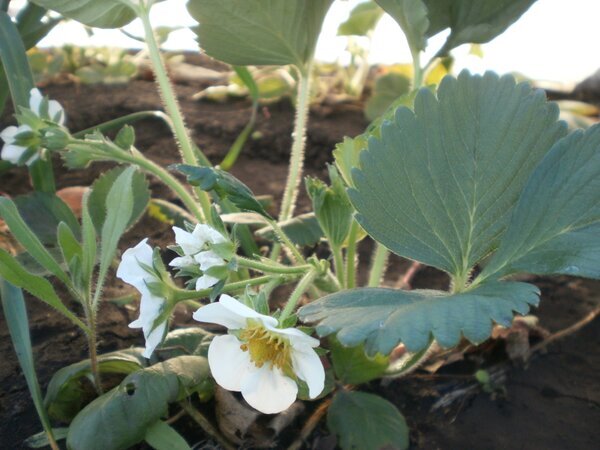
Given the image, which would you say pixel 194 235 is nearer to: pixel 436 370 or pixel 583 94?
pixel 436 370

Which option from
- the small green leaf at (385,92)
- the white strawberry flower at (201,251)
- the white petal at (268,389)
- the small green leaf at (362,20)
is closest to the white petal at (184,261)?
the white strawberry flower at (201,251)

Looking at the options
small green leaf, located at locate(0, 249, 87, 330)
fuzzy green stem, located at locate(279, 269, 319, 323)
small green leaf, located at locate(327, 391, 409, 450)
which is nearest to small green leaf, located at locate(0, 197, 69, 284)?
small green leaf, located at locate(0, 249, 87, 330)

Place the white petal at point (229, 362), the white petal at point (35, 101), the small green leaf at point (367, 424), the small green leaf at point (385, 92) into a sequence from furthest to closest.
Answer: the small green leaf at point (385, 92) → the white petal at point (35, 101) → the small green leaf at point (367, 424) → the white petal at point (229, 362)

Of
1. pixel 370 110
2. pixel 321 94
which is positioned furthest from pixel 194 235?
pixel 321 94

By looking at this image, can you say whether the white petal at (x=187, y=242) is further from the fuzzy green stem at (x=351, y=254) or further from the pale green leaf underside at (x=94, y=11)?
the pale green leaf underside at (x=94, y=11)

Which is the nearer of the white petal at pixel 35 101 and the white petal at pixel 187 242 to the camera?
the white petal at pixel 187 242

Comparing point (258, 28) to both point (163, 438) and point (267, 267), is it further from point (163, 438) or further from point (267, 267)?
point (163, 438)

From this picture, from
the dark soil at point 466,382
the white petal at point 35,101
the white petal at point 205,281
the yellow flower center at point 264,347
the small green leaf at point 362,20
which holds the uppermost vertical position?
the small green leaf at point 362,20

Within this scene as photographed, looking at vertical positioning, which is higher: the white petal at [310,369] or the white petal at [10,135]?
the white petal at [10,135]
